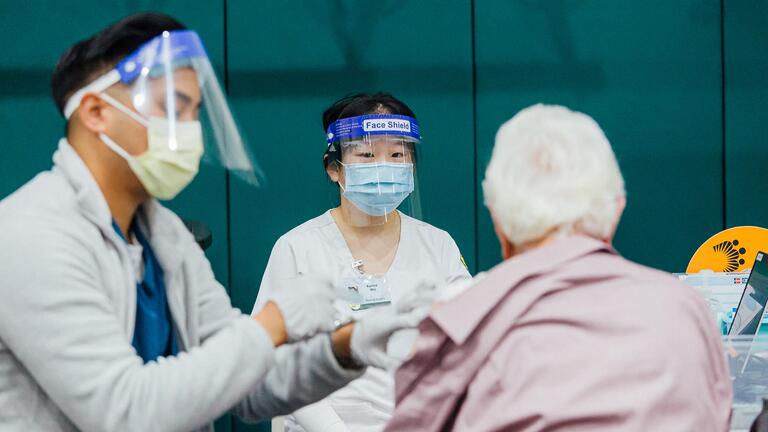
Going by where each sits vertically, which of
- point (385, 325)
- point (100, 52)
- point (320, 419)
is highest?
point (100, 52)

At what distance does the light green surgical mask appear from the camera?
1.43 m

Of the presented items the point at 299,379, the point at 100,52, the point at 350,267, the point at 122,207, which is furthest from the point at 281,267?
the point at 100,52

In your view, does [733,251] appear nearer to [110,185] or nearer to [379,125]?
[379,125]

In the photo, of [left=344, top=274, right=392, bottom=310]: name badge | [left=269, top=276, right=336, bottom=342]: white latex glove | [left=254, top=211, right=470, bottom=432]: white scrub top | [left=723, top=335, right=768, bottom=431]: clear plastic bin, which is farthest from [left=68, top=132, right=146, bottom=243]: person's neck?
[left=723, top=335, right=768, bottom=431]: clear plastic bin

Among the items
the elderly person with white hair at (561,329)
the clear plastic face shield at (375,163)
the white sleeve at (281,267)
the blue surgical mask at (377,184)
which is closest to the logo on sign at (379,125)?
the clear plastic face shield at (375,163)

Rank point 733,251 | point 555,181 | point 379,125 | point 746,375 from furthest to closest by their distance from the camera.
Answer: point 733,251 → point 379,125 → point 746,375 → point 555,181

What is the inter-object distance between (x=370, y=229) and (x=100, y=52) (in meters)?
1.39

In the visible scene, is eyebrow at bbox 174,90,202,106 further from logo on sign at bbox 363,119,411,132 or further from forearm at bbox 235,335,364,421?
logo on sign at bbox 363,119,411,132

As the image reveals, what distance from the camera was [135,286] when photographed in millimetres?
1442

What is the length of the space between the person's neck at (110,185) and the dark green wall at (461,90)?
7.01 ft

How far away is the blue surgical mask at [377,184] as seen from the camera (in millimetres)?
2678

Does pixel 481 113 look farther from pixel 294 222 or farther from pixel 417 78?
pixel 294 222

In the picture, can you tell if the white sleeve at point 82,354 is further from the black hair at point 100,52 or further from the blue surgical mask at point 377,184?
the blue surgical mask at point 377,184

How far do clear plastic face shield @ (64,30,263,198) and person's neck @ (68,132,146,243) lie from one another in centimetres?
4
